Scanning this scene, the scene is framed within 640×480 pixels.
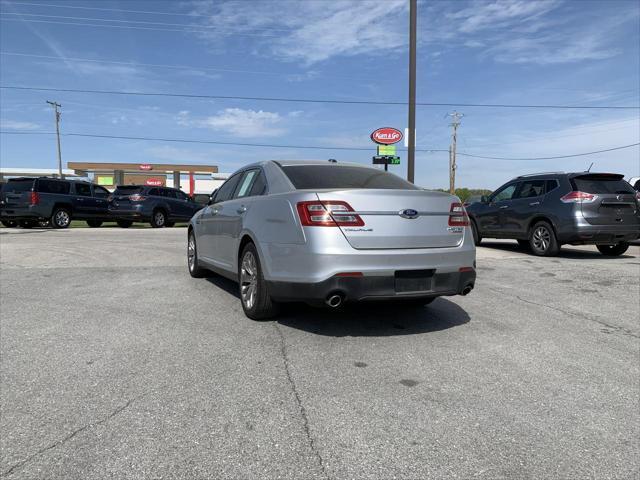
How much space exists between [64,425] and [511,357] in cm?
310

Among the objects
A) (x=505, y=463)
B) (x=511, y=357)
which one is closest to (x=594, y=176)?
(x=511, y=357)

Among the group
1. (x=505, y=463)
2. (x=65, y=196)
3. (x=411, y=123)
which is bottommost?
(x=505, y=463)

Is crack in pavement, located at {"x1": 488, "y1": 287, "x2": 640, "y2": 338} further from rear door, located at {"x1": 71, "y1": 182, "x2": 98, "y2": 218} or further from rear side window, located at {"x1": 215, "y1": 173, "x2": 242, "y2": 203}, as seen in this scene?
rear door, located at {"x1": 71, "y1": 182, "x2": 98, "y2": 218}

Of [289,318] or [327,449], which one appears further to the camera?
[289,318]

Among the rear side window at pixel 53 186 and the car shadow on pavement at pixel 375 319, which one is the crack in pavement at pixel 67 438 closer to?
the car shadow on pavement at pixel 375 319

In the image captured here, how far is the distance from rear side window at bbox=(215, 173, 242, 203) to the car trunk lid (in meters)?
2.35

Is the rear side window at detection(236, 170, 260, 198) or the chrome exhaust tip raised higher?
the rear side window at detection(236, 170, 260, 198)

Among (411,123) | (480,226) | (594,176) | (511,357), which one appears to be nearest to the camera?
(511,357)

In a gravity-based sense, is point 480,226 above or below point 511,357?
above

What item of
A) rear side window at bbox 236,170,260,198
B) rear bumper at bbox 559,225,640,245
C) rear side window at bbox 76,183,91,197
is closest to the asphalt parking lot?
rear side window at bbox 236,170,260,198

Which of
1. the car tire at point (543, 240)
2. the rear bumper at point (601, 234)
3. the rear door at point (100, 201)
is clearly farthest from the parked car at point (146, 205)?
the rear bumper at point (601, 234)

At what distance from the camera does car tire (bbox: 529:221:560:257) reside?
9.67m

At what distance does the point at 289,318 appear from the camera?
189 inches

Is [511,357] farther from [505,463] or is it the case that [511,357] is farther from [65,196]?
[65,196]
